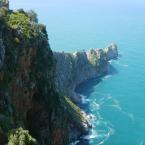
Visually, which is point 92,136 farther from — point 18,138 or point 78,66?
point 78,66

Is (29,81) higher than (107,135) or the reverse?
higher

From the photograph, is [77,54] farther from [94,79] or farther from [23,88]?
[23,88]

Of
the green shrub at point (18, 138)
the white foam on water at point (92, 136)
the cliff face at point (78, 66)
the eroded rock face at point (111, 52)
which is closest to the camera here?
the green shrub at point (18, 138)

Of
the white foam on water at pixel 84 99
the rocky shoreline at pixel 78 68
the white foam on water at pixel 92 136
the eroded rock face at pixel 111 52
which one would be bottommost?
the white foam on water at pixel 92 136

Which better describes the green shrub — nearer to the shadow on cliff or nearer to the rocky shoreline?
the rocky shoreline

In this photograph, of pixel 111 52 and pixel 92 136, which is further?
pixel 111 52

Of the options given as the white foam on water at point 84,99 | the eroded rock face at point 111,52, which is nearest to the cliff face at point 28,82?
the white foam on water at point 84,99

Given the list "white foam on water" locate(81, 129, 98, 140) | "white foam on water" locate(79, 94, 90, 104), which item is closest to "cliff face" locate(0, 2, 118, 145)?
"white foam on water" locate(81, 129, 98, 140)

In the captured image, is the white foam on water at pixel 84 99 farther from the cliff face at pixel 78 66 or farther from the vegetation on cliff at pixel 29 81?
the vegetation on cliff at pixel 29 81

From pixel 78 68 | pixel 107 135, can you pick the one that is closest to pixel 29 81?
pixel 107 135

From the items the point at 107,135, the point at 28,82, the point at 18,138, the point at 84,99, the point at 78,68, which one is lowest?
the point at 107,135

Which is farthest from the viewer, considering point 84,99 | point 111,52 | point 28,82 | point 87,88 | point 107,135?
point 111,52
